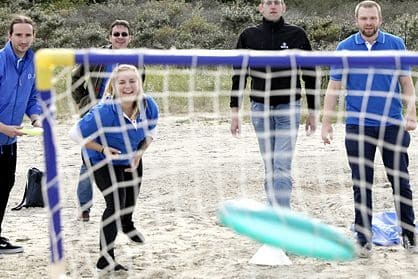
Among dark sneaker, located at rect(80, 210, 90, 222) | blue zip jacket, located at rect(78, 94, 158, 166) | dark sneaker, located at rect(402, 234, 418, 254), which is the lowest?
dark sneaker, located at rect(80, 210, 90, 222)

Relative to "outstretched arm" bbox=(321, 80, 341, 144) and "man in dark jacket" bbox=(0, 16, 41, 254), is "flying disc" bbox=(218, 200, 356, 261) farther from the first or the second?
"man in dark jacket" bbox=(0, 16, 41, 254)

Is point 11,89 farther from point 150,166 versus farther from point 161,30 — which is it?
point 161,30

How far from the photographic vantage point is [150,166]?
9.57 metres

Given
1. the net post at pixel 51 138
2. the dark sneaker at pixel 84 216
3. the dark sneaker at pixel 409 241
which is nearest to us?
the net post at pixel 51 138

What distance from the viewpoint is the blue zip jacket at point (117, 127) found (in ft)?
17.6

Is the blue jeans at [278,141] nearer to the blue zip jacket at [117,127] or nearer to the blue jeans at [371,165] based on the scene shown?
the blue jeans at [371,165]

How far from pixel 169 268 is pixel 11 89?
5.40 feet

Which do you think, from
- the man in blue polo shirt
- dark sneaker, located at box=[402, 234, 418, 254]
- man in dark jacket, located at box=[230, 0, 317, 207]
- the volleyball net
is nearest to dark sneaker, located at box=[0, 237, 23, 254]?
the volleyball net

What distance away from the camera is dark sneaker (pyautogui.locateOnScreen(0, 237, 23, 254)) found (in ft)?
19.9

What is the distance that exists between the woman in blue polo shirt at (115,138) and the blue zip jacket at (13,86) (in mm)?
671

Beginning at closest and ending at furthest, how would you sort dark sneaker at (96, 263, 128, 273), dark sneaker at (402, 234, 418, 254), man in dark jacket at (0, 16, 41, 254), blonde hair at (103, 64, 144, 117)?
blonde hair at (103, 64, 144, 117), dark sneaker at (96, 263, 128, 273), man in dark jacket at (0, 16, 41, 254), dark sneaker at (402, 234, 418, 254)

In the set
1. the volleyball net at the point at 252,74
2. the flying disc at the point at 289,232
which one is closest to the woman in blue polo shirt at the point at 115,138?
the volleyball net at the point at 252,74

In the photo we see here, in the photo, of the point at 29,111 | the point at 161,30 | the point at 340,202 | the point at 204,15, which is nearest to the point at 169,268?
the point at 29,111

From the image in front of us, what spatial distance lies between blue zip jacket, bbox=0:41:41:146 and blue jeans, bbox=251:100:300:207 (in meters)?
1.60
